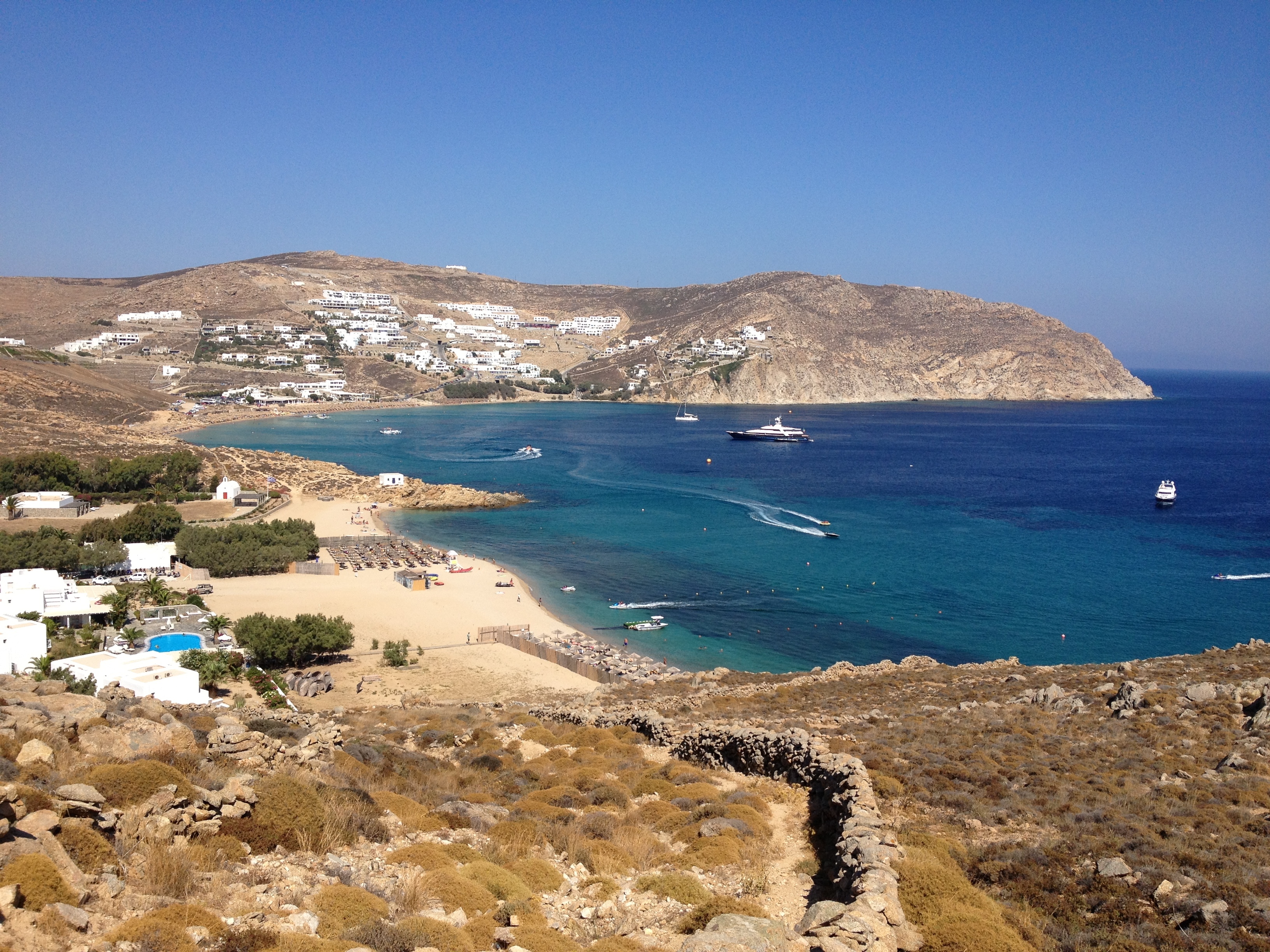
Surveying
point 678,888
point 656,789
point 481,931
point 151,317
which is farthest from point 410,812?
point 151,317

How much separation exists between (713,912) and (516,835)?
2.89 m

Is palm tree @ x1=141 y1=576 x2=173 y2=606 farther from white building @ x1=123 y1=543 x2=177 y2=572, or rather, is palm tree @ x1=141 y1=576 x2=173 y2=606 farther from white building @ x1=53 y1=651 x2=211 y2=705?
white building @ x1=53 y1=651 x2=211 y2=705

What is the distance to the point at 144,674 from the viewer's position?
17.9m

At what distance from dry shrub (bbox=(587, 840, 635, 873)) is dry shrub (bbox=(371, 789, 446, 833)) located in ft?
5.80

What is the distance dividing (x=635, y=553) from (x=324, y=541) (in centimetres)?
1568

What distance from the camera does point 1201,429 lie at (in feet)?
367

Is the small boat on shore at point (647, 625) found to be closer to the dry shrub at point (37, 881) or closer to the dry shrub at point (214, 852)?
the dry shrub at point (214, 852)

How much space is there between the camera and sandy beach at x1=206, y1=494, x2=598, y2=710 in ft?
76.2

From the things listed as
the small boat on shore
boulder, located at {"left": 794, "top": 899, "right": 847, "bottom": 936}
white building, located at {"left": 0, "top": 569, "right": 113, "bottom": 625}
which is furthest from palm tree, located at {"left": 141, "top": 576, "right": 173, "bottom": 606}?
boulder, located at {"left": 794, "top": 899, "right": 847, "bottom": 936}

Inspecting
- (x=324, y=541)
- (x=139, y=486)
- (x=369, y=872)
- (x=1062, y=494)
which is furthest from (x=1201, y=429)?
(x=369, y=872)

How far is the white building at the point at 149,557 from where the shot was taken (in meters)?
34.2

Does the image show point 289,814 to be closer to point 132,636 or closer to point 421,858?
point 421,858

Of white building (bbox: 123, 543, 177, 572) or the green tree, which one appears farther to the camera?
white building (bbox: 123, 543, 177, 572)

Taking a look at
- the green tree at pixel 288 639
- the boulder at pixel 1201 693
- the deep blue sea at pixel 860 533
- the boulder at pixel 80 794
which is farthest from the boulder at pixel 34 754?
the deep blue sea at pixel 860 533
